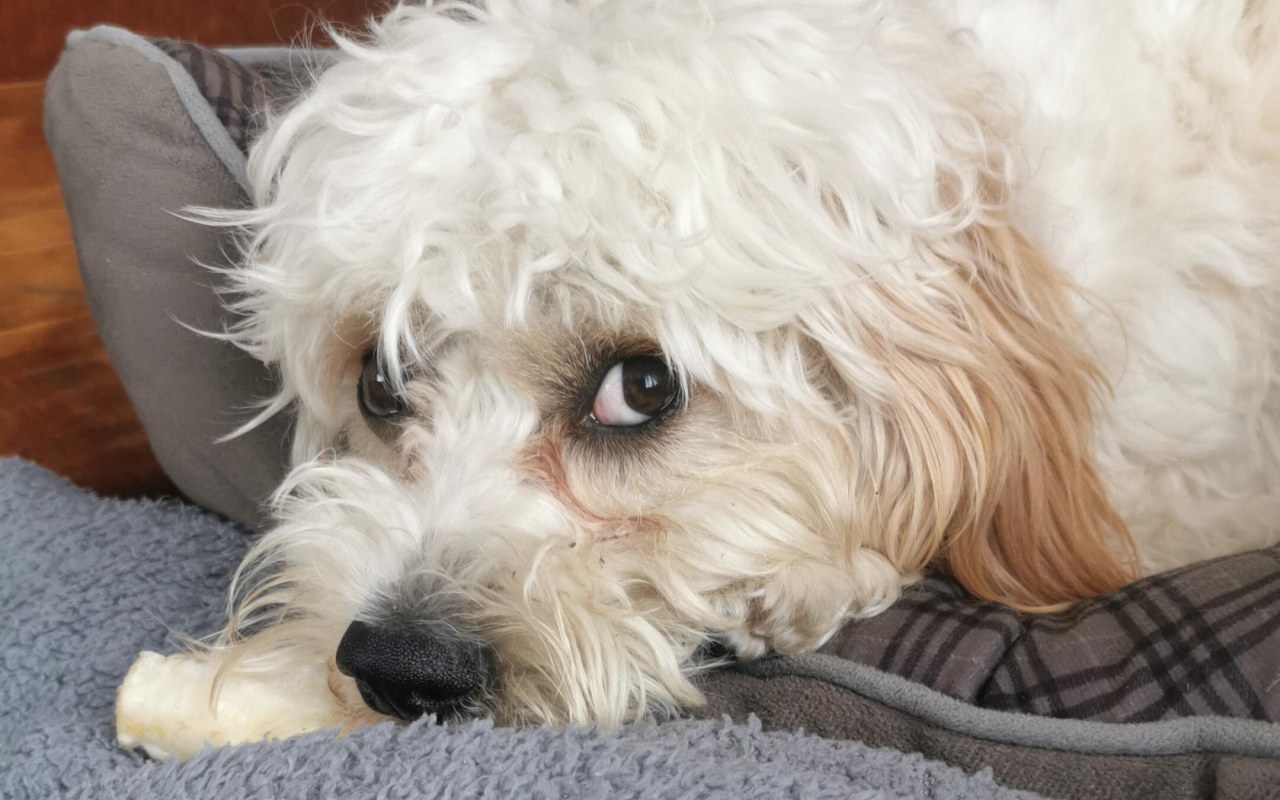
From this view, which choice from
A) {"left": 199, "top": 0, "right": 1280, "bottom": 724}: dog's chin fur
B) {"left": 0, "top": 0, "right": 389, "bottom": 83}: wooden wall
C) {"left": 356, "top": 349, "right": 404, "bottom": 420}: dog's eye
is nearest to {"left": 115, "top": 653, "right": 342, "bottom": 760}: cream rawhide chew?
{"left": 199, "top": 0, "right": 1280, "bottom": 724}: dog's chin fur

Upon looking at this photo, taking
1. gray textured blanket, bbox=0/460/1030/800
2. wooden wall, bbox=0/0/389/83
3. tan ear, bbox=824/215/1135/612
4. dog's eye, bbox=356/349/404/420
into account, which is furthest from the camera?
wooden wall, bbox=0/0/389/83

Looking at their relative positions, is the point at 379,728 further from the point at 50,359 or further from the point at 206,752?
the point at 50,359

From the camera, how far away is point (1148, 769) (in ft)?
3.01

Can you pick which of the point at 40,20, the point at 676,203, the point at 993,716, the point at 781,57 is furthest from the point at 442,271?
the point at 40,20

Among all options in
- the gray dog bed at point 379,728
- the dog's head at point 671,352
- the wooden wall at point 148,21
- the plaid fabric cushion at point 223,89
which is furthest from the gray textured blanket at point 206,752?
the wooden wall at point 148,21

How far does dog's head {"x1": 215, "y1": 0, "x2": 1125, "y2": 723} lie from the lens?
102cm

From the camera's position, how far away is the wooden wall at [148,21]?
1.95m

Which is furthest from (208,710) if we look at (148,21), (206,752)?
(148,21)

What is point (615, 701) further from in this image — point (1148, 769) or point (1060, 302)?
point (1060, 302)

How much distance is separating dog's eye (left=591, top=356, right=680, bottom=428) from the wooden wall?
86cm

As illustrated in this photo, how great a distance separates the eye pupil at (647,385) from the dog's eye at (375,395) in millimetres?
266

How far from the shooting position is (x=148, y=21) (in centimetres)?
211

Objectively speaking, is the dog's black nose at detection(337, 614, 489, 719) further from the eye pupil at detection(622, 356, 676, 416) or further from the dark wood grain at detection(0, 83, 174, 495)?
the dark wood grain at detection(0, 83, 174, 495)

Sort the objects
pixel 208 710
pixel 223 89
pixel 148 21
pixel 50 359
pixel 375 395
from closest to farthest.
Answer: pixel 208 710 < pixel 375 395 < pixel 223 89 < pixel 50 359 < pixel 148 21
